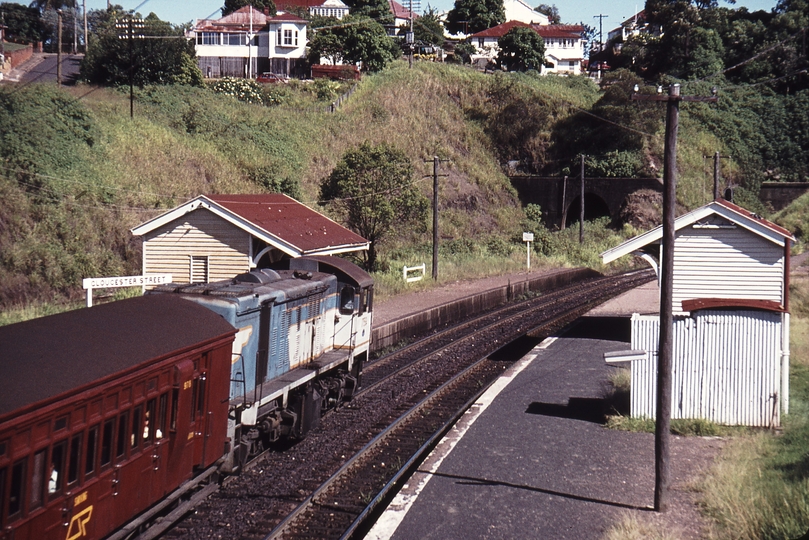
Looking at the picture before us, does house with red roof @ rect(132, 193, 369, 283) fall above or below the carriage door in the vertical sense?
above

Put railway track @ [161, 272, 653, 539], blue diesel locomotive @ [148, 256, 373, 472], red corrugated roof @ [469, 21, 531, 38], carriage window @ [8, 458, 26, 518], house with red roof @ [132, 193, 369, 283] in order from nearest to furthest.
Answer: carriage window @ [8, 458, 26, 518]
railway track @ [161, 272, 653, 539]
blue diesel locomotive @ [148, 256, 373, 472]
house with red roof @ [132, 193, 369, 283]
red corrugated roof @ [469, 21, 531, 38]

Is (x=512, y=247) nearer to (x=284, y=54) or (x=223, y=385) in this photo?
(x=284, y=54)

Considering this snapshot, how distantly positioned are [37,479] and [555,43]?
9036 cm

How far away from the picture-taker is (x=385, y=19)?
85875 millimetres

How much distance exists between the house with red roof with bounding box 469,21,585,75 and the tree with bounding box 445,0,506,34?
4.91 meters

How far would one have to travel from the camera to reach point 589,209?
201ft

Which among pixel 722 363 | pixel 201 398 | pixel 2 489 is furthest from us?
pixel 722 363

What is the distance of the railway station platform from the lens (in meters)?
9.47

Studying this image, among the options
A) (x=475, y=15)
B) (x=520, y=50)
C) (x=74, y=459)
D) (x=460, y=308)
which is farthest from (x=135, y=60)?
(x=475, y=15)

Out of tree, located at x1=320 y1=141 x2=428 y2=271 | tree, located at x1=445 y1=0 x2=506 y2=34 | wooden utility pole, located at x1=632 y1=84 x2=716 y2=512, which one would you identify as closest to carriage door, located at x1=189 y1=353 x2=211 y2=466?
wooden utility pole, located at x1=632 y1=84 x2=716 y2=512

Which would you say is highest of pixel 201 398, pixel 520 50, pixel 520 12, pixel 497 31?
pixel 520 12

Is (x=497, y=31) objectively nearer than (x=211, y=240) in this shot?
No

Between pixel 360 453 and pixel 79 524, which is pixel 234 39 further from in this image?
pixel 79 524

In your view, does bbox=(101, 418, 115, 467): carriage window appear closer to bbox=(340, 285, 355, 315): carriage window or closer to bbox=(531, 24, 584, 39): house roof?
bbox=(340, 285, 355, 315): carriage window
